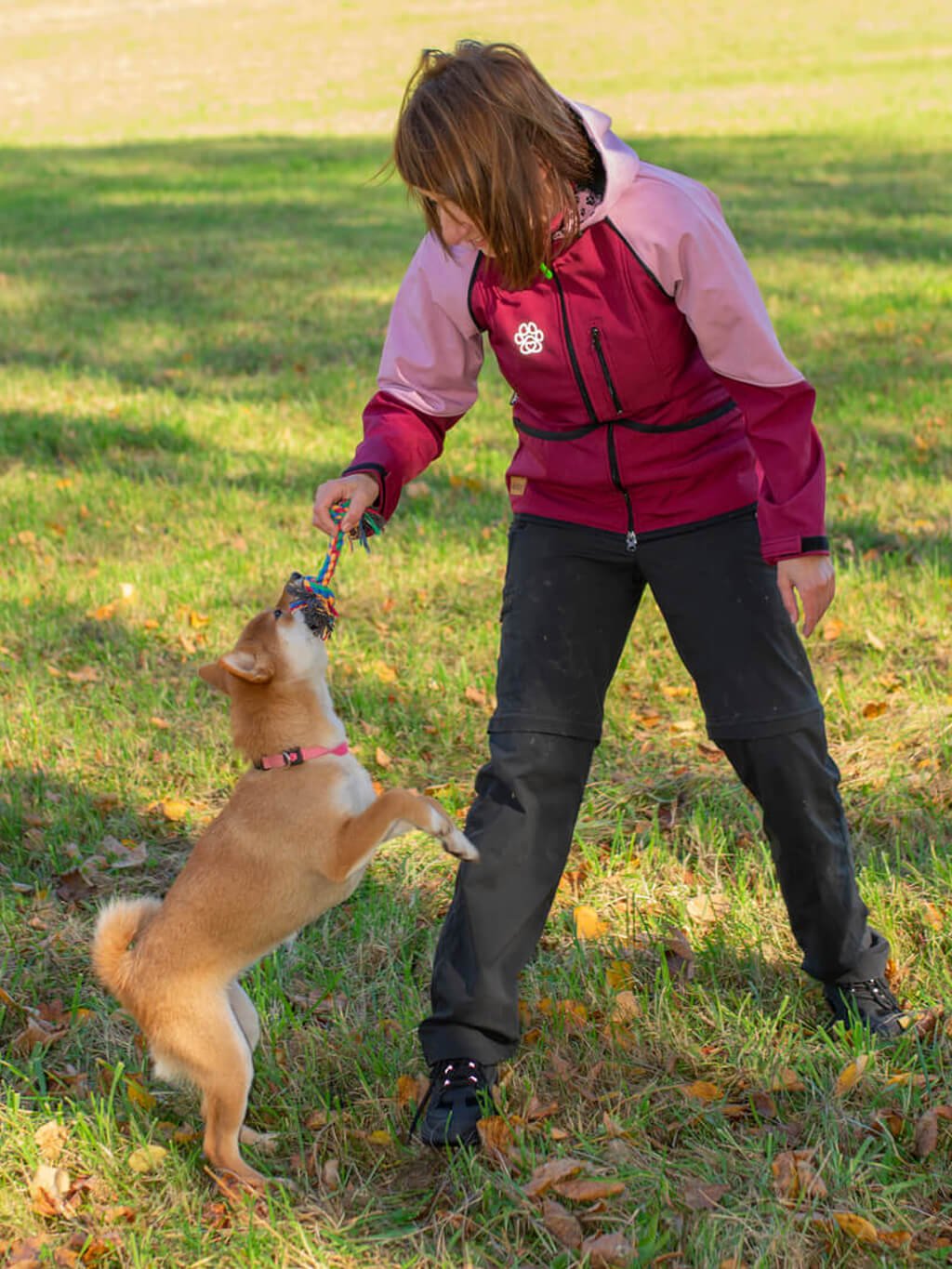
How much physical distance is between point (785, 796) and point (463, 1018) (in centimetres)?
95

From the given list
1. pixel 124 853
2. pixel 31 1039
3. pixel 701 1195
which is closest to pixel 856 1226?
pixel 701 1195

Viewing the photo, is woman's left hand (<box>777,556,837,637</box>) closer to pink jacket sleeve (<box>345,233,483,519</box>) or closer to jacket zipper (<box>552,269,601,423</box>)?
jacket zipper (<box>552,269,601,423</box>)

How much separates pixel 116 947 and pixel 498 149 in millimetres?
2000

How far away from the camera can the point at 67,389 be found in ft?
33.6

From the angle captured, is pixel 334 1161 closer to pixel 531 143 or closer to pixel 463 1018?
pixel 463 1018

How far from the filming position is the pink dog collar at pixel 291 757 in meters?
3.35

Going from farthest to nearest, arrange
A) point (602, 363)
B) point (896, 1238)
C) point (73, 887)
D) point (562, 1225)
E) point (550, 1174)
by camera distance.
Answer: point (73, 887) → point (602, 363) → point (550, 1174) → point (562, 1225) → point (896, 1238)

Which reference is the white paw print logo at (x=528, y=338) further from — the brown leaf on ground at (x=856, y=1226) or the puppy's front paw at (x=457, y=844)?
the brown leaf on ground at (x=856, y=1226)

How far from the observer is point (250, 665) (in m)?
3.32

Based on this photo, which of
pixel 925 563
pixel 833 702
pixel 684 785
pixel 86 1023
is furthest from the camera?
pixel 925 563

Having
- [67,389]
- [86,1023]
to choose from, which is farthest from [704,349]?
[67,389]

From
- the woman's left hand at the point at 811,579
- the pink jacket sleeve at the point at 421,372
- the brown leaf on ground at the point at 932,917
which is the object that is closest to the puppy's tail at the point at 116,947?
the pink jacket sleeve at the point at 421,372

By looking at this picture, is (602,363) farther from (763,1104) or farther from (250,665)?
(763,1104)

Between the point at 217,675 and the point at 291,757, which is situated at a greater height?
the point at 217,675
